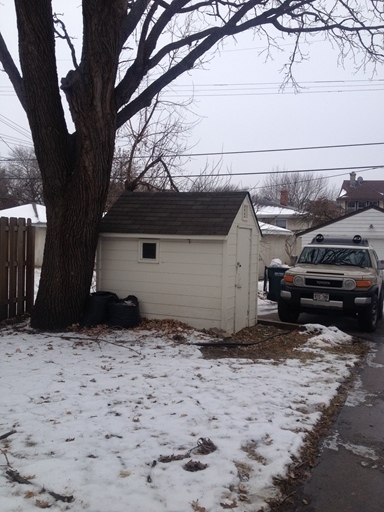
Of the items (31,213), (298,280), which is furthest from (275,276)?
(31,213)

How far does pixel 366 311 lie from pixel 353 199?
3647 cm

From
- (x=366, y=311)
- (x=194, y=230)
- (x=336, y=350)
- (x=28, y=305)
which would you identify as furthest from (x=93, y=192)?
(x=366, y=311)

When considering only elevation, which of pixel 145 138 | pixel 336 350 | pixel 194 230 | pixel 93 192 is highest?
pixel 145 138

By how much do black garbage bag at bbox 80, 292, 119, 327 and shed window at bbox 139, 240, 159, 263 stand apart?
1.16 meters

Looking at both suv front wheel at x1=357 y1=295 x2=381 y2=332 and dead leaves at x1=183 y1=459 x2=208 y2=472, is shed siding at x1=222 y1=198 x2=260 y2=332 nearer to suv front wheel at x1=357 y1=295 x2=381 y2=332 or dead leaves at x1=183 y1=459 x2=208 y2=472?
→ suv front wheel at x1=357 y1=295 x2=381 y2=332

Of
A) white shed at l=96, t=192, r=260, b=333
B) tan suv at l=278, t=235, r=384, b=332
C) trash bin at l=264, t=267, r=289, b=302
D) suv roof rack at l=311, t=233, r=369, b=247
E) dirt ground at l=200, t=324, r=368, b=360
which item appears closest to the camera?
dirt ground at l=200, t=324, r=368, b=360

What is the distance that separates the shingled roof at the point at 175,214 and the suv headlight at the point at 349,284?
112 inches

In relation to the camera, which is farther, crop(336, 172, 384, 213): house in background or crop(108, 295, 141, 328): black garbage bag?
crop(336, 172, 384, 213): house in background

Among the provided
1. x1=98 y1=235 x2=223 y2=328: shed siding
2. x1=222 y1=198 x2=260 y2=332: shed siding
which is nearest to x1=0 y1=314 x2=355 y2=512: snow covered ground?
x1=98 y1=235 x2=223 y2=328: shed siding

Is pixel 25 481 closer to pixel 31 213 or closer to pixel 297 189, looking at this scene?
pixel 31 213

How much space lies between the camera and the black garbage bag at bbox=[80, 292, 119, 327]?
28.7 feet

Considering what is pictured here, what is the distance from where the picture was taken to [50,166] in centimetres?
859

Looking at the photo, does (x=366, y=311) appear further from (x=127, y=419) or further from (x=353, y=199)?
(x=353, y=199)

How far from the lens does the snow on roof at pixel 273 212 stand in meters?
36.0
